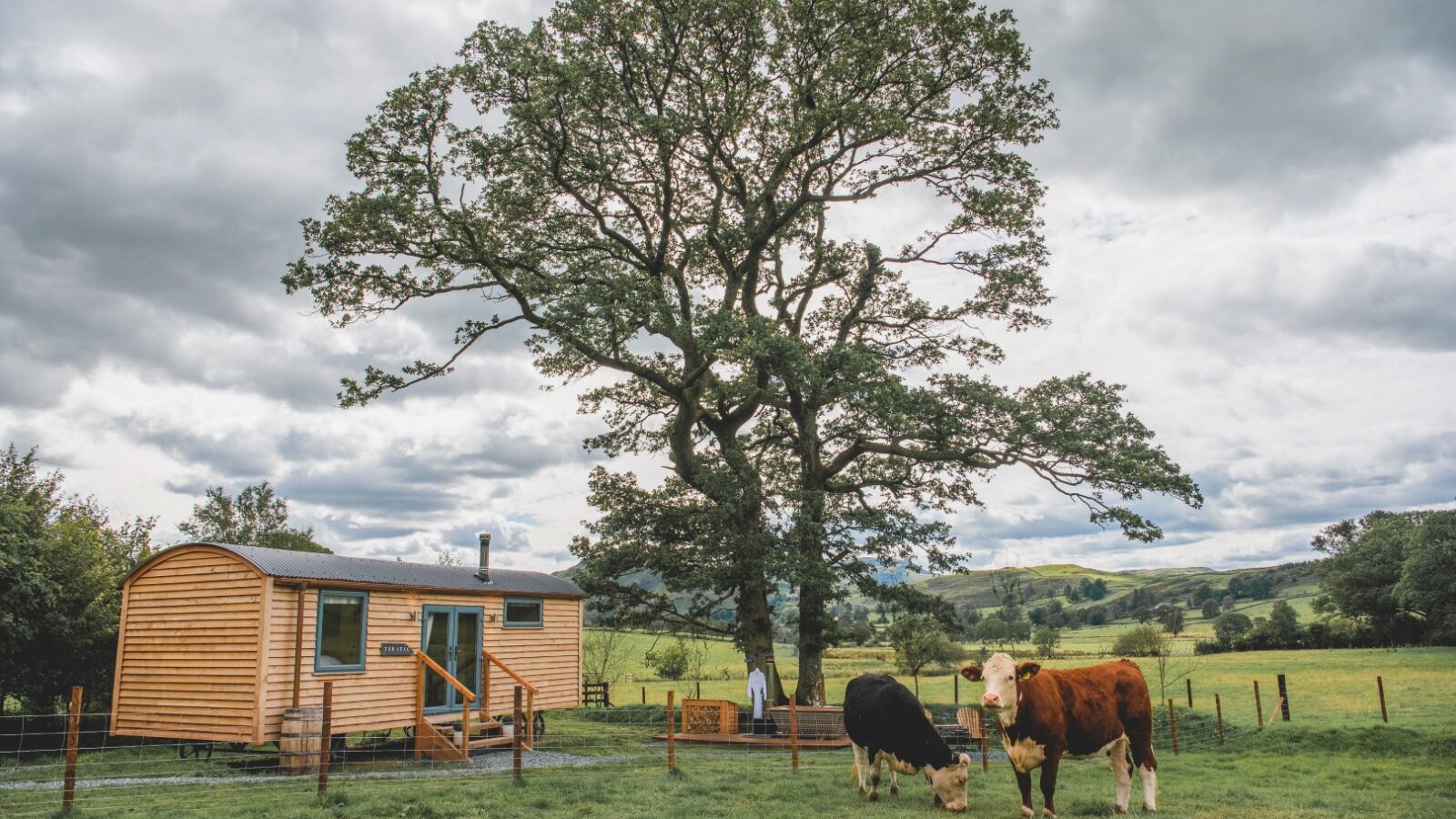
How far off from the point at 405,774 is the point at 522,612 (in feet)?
19.5

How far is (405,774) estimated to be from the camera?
494 inches

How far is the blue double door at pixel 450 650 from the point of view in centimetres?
1612

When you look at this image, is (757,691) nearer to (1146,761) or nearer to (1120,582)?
(1146,761)

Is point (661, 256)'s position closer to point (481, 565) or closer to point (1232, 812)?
point (481, 565)

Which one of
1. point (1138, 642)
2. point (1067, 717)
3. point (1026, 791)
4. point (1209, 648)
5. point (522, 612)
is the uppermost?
point (522, 612)

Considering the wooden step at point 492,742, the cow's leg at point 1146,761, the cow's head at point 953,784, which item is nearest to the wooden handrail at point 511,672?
the wooden step at point 492,742

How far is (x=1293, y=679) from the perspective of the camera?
125 ft

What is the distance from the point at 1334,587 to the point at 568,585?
189 ft

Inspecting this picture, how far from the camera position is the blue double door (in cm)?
1612

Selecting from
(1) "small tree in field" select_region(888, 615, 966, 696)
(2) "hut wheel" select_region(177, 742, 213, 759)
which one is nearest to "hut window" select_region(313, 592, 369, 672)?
(2) "hut wheel" select_region(177, 742, 213, 759)

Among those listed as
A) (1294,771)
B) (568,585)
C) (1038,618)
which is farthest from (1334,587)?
(568,585)

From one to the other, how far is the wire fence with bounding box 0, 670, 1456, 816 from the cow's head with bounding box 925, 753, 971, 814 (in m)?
0.99

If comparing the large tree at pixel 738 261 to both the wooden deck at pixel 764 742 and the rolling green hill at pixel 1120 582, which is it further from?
the rolling green hill at pixel 1120 582

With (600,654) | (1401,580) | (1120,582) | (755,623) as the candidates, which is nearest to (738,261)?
(755,623)
